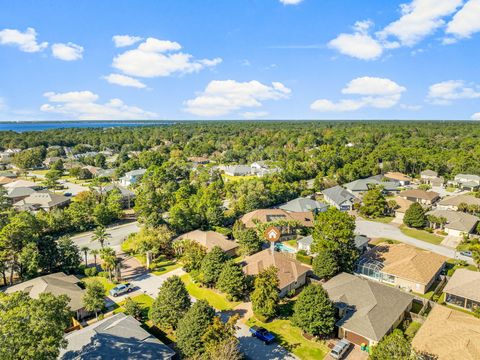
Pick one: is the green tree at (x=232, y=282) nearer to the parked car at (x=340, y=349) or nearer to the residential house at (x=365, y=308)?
the residential house at (x=365, y=308)

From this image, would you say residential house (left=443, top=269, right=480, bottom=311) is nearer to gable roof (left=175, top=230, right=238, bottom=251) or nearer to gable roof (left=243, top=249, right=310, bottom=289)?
gable roof (left=243, top=249, right=310, bottom=289)

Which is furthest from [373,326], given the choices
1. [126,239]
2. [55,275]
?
[126,239]

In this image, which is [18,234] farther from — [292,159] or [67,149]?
[67,149]

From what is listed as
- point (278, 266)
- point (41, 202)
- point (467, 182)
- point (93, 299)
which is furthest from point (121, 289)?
point (467, 182)

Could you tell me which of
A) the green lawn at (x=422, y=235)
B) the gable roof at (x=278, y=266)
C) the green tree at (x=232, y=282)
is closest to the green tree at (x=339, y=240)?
the gable roof at (x=278, y=266)

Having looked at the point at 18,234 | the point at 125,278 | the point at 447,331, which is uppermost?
the point at 18,234

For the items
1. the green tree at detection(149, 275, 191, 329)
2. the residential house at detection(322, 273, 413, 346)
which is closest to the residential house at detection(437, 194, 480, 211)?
the residential house at detection(322, 273, 413, 346)
